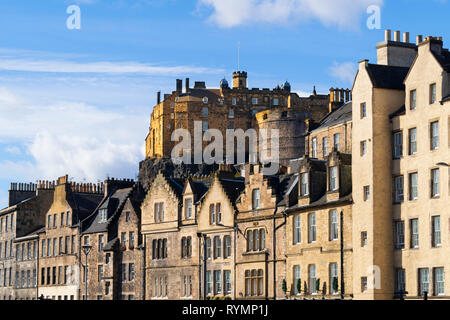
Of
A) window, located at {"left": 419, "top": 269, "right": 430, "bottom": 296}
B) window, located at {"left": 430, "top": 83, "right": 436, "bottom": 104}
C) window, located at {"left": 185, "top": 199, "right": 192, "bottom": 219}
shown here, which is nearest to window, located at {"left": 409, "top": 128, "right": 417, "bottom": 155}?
window, located at {"left": 430, "top": 83, "right": 436, "bottom": 104}

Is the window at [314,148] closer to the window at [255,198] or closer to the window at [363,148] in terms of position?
the window at [255,198]

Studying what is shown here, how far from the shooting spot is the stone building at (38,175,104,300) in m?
92.4

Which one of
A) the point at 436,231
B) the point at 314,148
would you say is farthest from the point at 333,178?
the point at 314,148

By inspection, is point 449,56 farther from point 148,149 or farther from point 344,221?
point 148,149

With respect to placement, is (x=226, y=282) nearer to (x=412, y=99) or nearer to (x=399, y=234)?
(x=399, y=234)

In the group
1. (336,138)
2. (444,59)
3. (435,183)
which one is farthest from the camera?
(336,138)

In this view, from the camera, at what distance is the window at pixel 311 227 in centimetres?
5947

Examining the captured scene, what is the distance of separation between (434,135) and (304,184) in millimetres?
12153

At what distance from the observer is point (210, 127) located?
177 meters

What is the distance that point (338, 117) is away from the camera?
285 ft

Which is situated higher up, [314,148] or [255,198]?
[314,148]

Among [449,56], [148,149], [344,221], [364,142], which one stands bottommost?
[344,221]

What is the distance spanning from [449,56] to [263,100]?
128831mm
